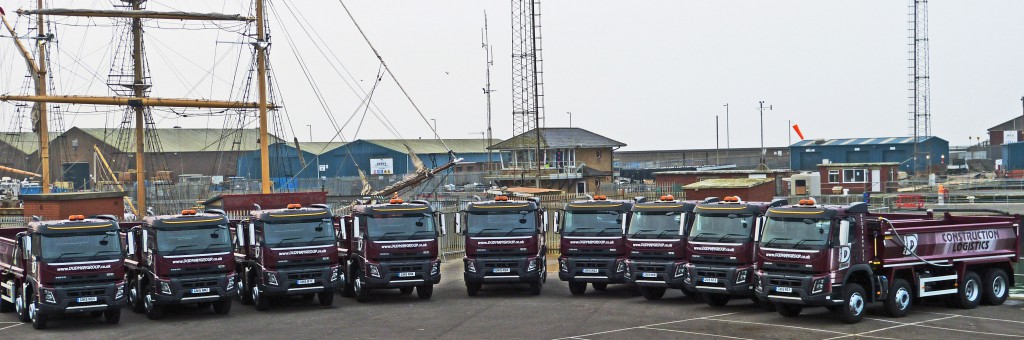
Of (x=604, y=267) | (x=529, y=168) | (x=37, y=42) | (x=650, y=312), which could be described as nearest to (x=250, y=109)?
(x=37, y=42)

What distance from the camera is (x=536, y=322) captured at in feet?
73.8

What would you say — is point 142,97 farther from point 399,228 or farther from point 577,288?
point 577,288

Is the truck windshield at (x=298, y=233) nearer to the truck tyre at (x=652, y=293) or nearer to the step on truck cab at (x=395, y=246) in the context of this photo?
the step on truck cab at (x=395, y=246)

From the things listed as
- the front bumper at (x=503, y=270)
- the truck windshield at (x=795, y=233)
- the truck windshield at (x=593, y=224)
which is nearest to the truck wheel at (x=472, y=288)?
the front bumper at (x=503, y=270)

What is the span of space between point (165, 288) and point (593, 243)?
10.4m

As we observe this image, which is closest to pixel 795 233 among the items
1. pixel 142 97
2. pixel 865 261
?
pixel 865 261

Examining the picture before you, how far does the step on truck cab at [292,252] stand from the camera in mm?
25359

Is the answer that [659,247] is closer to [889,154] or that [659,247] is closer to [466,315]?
[466,315]

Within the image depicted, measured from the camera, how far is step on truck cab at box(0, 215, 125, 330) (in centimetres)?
2283

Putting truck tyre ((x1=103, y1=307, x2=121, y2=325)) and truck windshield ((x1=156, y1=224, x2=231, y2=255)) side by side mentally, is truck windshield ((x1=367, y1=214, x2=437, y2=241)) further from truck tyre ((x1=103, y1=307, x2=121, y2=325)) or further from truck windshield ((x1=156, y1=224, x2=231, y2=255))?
truck tyre ((x1=103, y1=307, x2=121, y2=325))

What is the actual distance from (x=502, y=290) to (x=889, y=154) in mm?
69807

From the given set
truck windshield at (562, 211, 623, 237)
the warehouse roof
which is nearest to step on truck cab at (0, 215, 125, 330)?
truck windshield at (562, 211, 623, 237)

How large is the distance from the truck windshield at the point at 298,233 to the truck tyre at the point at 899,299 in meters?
12.6

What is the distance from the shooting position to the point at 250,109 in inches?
2111
